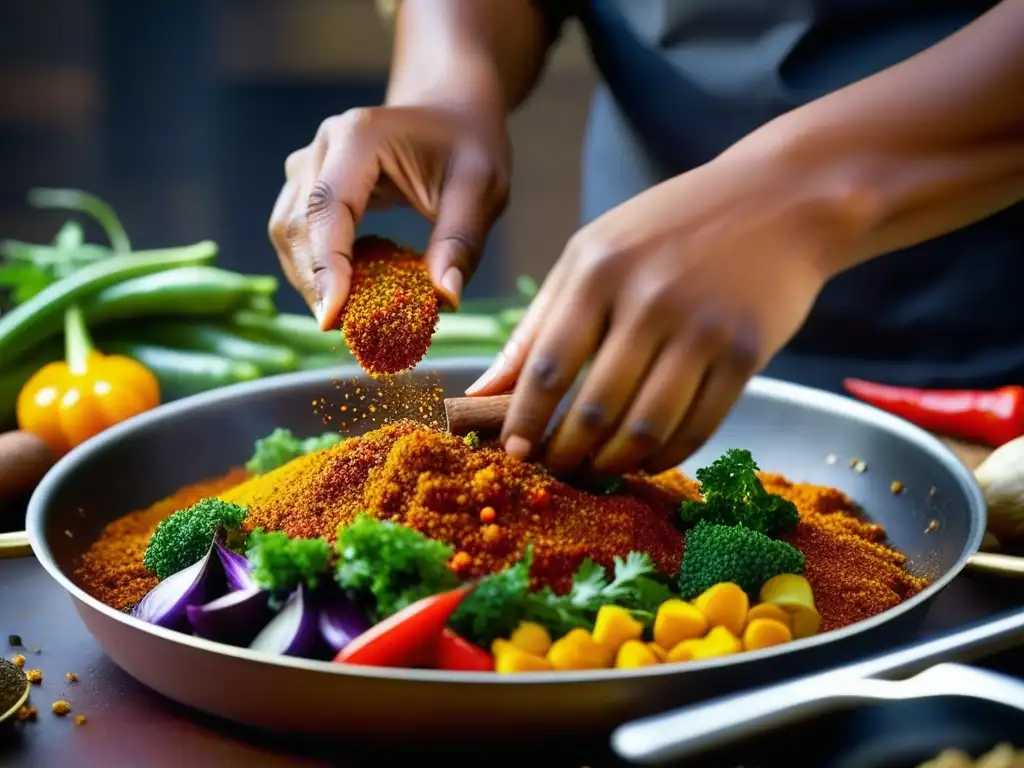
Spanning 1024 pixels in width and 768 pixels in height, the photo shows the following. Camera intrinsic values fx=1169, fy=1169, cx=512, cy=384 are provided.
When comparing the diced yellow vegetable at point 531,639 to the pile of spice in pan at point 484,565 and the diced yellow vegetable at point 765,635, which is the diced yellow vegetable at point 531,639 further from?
the diced yellow vegetable at point 765,635

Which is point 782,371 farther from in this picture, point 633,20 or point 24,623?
point 24,623

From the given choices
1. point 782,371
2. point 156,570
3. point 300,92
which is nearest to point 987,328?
point 782,371

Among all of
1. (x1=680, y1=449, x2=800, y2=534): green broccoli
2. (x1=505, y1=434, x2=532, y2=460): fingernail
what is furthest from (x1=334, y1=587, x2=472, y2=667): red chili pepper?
(x1=680, y1=449, x2=800, y2=534): green broccoli

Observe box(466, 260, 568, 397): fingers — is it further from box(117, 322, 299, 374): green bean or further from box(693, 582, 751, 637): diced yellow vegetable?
box(117, 322, 299, 374): green bean

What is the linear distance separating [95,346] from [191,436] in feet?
2.02

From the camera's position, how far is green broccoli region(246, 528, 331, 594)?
96 cm

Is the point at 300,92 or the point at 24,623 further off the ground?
the point at 300,92

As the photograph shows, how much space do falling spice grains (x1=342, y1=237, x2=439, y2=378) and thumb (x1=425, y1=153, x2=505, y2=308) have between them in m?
0.03

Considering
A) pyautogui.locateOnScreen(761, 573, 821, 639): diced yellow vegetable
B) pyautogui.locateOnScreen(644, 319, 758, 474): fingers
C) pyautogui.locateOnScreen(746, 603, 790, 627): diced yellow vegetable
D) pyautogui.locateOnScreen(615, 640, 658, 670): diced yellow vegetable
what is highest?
pyautogui.locateOnScreen(644, 319, 758, 474): fingers

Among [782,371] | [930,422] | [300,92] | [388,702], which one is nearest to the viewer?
[388,702]

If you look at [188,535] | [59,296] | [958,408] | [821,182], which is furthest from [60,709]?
[958,408]

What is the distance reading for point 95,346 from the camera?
204 centimetres

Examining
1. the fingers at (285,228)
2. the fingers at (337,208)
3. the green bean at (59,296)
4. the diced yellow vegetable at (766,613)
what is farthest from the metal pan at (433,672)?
the green bean at (59,296)

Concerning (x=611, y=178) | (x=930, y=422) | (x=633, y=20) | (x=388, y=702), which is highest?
(x=633, y=20)
